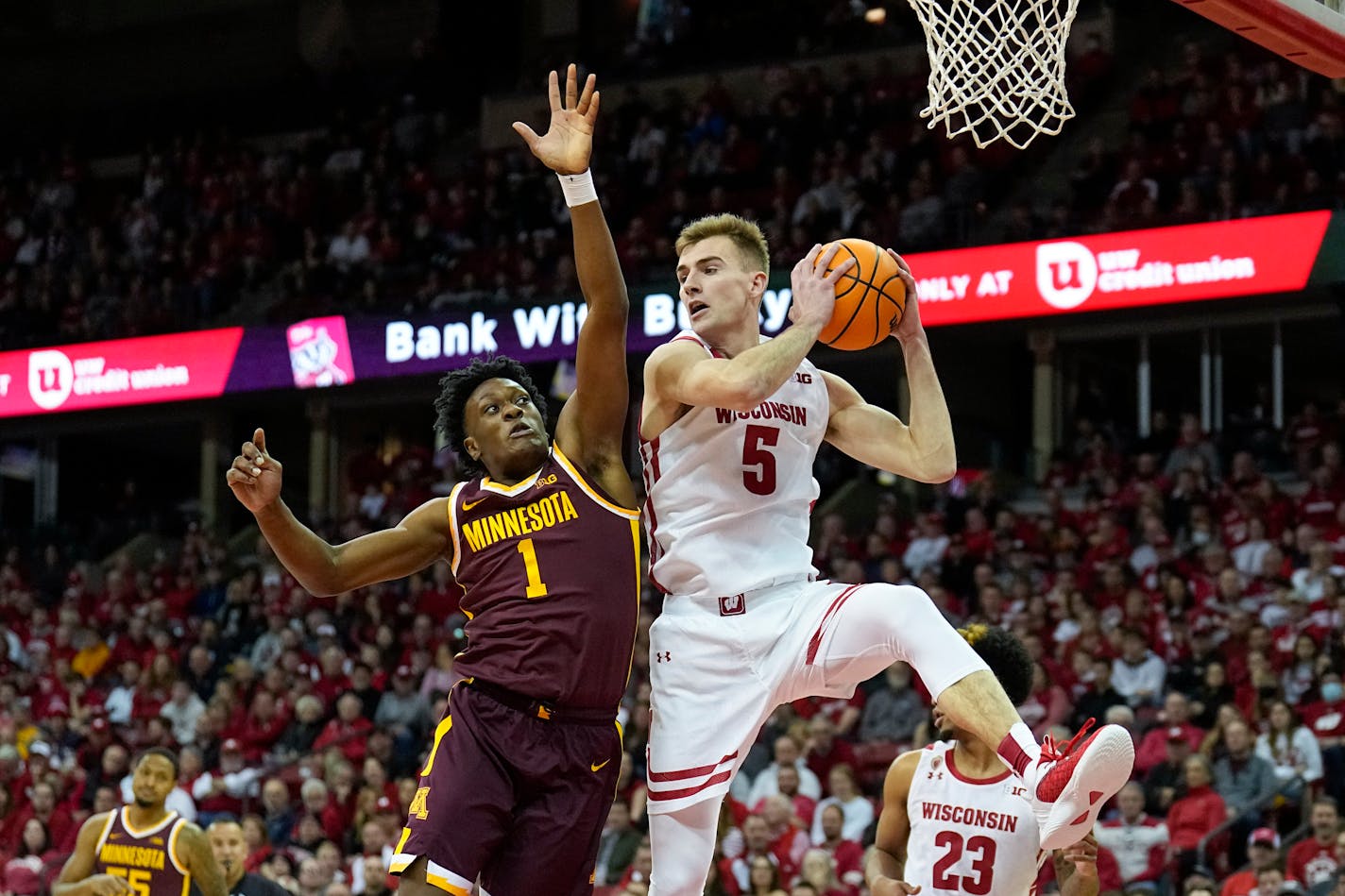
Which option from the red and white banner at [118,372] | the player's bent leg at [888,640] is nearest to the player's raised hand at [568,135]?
the player's bent leg at [888,640]

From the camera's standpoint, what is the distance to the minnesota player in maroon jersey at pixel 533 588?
5156mm

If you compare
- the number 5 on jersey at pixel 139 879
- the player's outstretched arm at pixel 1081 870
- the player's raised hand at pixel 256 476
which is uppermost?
the player's raised hand at pixel 256 476

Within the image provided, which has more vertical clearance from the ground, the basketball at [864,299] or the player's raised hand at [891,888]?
the basketball at [864,299]

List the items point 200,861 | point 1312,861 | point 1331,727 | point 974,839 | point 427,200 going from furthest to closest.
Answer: point 427,200 < point 1331,727 < point 1312,861 < point 200,861 < point 974,839

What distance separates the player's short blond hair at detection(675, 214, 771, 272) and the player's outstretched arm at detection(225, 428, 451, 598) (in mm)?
1010

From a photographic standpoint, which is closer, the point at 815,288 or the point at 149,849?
the point at 815,288

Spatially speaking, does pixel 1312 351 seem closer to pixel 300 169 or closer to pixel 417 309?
pixel 417 309

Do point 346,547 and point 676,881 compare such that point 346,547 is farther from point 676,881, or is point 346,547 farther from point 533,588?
point 676,881

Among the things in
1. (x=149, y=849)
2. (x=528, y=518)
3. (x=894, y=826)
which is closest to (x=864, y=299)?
(x=528, y=518)

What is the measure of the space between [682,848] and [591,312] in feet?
4.83

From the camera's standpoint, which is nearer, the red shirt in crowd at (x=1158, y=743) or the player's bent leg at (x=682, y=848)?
the player's bent leg at (x=682, y=848)

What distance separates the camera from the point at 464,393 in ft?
18.4

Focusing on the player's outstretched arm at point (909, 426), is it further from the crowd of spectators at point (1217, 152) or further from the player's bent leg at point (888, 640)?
the crowd of spectators at point (1217, 152)

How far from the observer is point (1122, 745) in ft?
15.5
